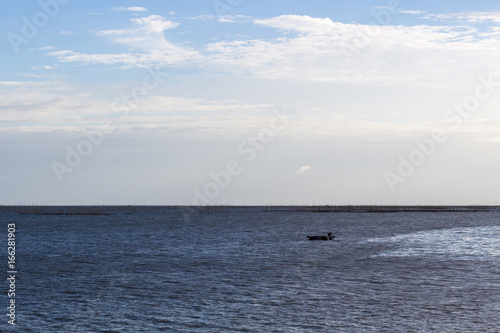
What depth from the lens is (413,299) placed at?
39.8 metres

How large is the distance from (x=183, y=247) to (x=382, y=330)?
57271mm

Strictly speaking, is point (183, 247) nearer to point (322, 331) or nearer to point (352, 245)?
point (352, 245)

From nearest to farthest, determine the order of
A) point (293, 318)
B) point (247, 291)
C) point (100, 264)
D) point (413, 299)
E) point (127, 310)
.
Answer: point (293, 318), point (127, 310), point (413, 299), point (247, 291), point (100, 264)

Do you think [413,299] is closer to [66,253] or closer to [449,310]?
[449,310]

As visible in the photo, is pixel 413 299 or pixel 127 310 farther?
pixel 413 299

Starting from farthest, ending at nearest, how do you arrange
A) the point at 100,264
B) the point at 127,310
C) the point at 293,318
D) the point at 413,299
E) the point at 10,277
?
the point at 100,264, the point at 10,277, the point at 413,299, the point at 127,310, the point at 293,318

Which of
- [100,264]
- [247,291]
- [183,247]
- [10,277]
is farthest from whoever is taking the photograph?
[183,247]

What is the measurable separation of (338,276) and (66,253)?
40.7 metres

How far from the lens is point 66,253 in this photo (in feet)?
249

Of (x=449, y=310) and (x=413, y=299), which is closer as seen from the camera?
(x=449, y=310)

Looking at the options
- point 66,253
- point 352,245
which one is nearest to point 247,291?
point 66,253

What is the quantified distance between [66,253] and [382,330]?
55.0 metres

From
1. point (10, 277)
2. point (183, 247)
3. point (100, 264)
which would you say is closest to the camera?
point (10, 277)

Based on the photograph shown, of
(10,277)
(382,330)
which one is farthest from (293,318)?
(10,277)
